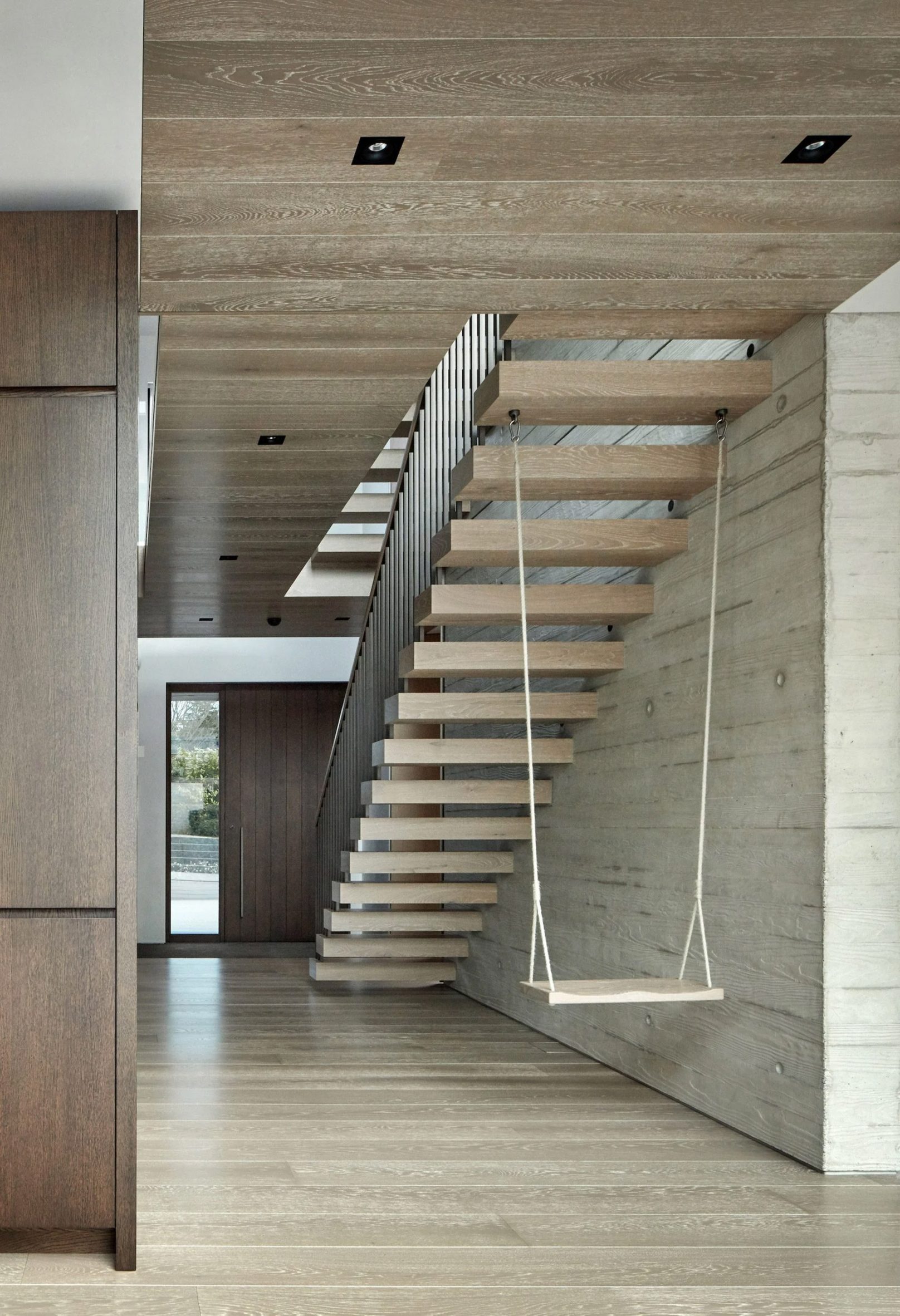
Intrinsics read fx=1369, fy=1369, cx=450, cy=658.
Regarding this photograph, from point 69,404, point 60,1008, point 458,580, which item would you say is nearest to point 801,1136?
point 60,1008

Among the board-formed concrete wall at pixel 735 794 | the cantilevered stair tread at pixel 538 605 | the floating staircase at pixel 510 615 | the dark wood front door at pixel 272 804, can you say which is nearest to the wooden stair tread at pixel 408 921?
the floating staircase at pixel 510 615

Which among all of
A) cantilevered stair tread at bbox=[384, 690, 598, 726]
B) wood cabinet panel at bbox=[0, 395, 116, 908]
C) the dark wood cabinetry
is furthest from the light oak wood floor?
cantilevered stair tread at bbox=[384, 690, 598, 726]

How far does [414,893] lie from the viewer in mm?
7379

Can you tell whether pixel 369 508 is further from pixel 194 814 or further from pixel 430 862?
pixel 194 814

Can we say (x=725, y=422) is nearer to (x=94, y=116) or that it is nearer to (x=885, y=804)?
(x=885, y=804)

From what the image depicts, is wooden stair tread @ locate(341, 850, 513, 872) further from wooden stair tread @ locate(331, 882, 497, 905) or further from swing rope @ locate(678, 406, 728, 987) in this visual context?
swing rope @ locate(678, 406, 728, 987)

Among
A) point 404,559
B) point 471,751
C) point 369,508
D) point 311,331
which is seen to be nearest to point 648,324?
point 311,331

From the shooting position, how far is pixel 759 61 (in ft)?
8.56

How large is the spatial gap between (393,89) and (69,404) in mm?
1042

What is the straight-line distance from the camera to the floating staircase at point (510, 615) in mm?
4328

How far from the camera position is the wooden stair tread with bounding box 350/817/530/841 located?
6.80 metres

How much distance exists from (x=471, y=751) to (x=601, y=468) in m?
2.07

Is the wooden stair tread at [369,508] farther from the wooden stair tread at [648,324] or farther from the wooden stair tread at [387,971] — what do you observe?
the wooden stair tread at [648,324]

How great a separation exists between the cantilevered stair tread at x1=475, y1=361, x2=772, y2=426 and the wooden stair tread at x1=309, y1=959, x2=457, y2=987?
14.1 feet
